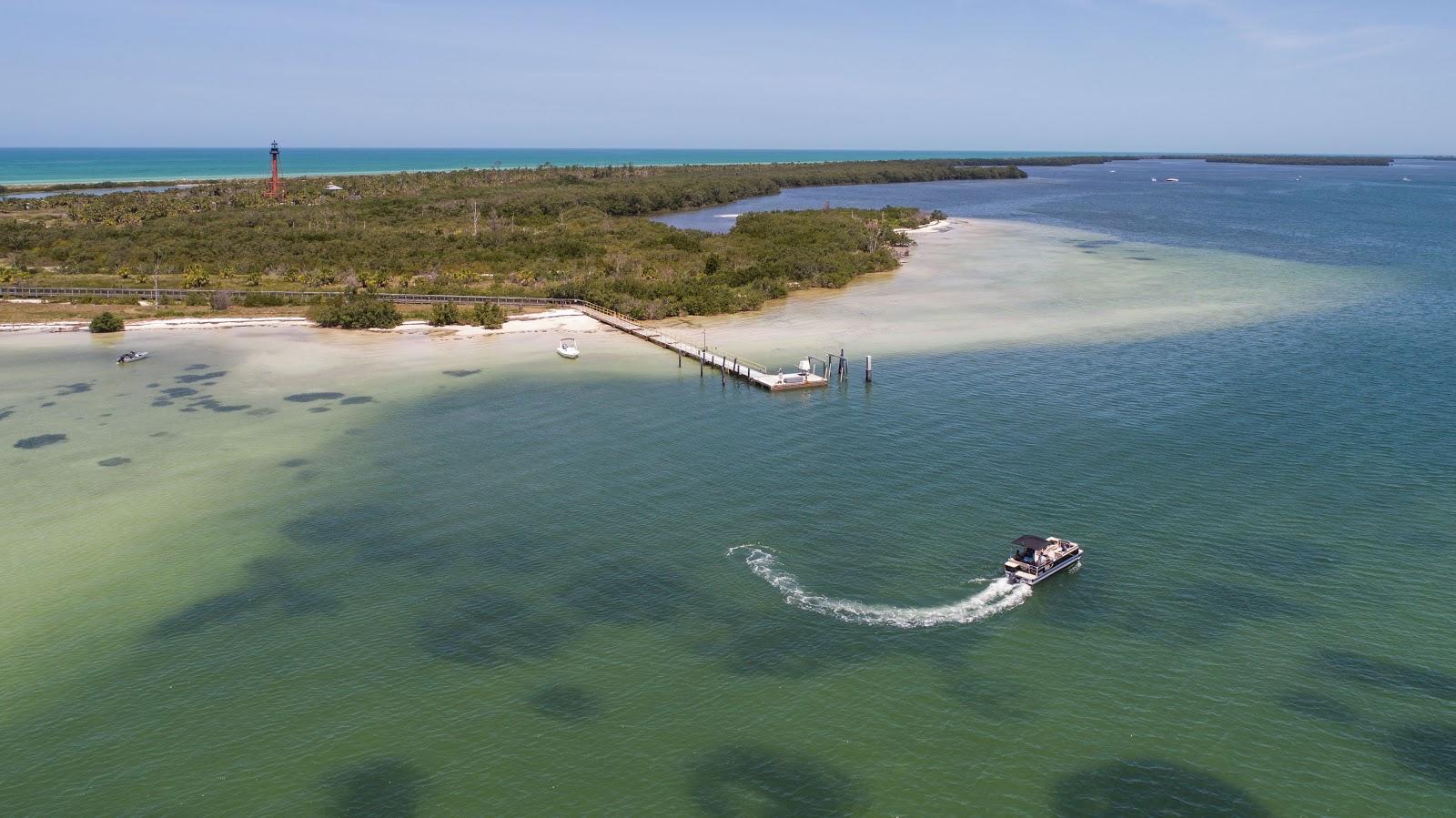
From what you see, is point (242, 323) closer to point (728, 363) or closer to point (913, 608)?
point (728, 363)

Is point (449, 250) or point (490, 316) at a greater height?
point (449, 250)

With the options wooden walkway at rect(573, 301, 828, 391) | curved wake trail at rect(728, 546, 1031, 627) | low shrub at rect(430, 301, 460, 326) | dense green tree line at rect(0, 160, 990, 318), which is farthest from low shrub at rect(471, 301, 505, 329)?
curved wake trail at rect(728, 546, 1031, 627)

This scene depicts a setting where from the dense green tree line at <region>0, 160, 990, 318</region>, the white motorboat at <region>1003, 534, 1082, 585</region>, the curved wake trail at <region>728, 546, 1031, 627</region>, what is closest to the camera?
the curved wake trail at <region>728, 546, 1031, 627</region>

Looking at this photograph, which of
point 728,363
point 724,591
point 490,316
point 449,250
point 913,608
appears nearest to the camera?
point 913,608

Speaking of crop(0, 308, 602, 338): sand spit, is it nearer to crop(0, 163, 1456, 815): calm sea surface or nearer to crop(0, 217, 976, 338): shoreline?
crop(0, 217, 976, 338): shoreline

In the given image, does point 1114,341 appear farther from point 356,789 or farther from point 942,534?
point 356,789

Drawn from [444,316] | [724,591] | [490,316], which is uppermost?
[490,316]

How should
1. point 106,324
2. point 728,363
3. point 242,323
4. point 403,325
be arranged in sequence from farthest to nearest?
point 242,323, point 403,325, point 106,324, point 728,363

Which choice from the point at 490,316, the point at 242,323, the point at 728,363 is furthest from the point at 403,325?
the point at 728,363
